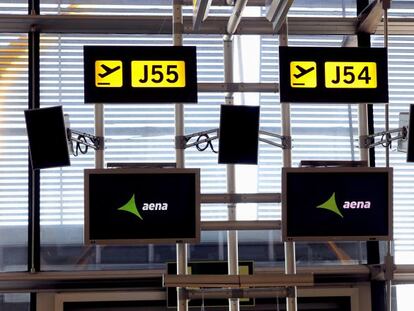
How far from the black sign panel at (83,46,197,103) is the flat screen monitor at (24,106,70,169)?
0.45 m

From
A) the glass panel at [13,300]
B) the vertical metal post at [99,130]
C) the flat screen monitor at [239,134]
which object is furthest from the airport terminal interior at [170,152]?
the flat screen monitor at [239,134]

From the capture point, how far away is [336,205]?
16.9 feet

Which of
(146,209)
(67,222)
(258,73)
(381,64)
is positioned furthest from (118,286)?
(381,64)

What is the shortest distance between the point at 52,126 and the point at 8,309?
1.81 metres

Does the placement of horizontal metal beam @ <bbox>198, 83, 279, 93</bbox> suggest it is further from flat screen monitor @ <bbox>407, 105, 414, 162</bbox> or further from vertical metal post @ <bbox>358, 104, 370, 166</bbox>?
flat screen monitor @ <bbox>407, 105, 414, 162</bbox>

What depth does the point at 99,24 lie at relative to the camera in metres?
6.21

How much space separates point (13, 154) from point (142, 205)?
1.67 m

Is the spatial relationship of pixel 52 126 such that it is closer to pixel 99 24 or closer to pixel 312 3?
pixel 99 24

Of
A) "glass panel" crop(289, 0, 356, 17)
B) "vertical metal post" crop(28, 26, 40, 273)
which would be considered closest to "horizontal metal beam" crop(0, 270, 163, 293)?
"vertical metal post" crop(28, 26, 40, 273)

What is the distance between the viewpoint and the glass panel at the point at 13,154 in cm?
620

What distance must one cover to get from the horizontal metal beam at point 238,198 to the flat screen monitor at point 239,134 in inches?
10.0

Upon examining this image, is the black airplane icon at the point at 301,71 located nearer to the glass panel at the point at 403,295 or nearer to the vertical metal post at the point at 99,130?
the vertical metal post at the point at 99,130

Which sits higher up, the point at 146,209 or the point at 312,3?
the point at 312,3

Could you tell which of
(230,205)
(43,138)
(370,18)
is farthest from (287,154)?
(43,138)
